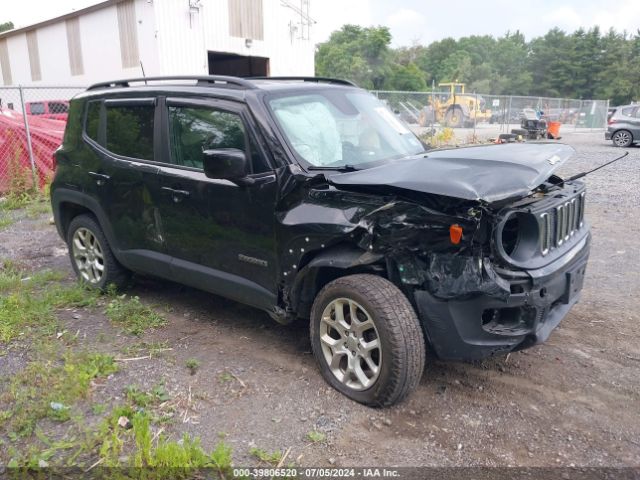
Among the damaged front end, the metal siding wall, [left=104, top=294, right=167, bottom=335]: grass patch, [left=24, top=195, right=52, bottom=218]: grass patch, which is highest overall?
the metal siding wall

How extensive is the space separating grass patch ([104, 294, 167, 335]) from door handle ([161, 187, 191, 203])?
3.61ft

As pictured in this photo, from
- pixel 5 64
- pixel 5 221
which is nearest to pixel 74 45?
pixel 5 64

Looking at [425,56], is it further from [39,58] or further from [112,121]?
[112,121]

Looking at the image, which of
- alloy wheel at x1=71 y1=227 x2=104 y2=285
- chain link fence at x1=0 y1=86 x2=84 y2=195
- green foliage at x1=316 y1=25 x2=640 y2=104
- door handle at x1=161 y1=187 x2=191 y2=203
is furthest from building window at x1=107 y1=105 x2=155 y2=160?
green foliage at x1=316 y1=25 x2=640 y2=104

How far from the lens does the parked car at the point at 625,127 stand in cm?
1906

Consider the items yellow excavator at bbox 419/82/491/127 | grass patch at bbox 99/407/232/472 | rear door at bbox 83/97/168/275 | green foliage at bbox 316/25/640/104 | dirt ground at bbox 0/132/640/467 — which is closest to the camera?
grass patch at bbox 99/407/232/472

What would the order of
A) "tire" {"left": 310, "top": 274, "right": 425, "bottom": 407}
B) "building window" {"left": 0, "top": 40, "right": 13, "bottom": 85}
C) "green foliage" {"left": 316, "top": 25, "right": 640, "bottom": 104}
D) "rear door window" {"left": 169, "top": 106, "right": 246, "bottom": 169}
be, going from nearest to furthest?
"tire" {"left": 310, "top": 274, "right": 425, "bottom": 407}, "rear door window" {"left": 169, "top": 106, "right": 246, "bottom": 169}, "building window" {"left": 0, "top": 40, "right": 13, "bottom": 85}, "green foliage" {"left": 316, "top": 25, "right": 640, "bottom": 104}

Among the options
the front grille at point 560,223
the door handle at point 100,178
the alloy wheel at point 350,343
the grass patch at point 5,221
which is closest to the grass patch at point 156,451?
the alloy wheel at point 350,343

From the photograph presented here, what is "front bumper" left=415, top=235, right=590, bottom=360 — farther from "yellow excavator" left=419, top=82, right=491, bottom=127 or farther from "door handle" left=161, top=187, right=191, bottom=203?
"yellow excavator" left=419, top=82, right=491, bottom=127

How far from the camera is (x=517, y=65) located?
7850cm

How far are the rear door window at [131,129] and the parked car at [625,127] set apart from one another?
753 inches

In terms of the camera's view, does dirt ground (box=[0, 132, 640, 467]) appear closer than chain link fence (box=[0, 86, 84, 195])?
Yes

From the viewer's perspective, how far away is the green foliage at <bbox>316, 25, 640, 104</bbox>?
209ft

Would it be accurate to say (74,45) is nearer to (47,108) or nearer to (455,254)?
(47,108)
